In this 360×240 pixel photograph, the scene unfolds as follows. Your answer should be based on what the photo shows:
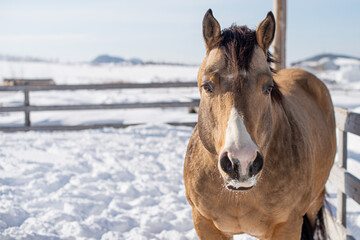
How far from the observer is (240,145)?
143 cm

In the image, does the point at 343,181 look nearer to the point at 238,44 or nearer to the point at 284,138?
the point at 284,138

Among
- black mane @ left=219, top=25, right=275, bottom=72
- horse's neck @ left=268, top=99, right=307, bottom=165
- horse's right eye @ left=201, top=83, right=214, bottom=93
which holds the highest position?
black mane @ left=219, top=25, right=275, bottom=72

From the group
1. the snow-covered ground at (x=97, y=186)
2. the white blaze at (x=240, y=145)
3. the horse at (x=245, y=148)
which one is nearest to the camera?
the white blaze at (x=240, y=145)

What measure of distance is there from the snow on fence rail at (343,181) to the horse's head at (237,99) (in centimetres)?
147

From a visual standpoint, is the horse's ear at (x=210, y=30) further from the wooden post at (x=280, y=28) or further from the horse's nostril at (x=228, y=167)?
the wooden post at (x=280, y=28)

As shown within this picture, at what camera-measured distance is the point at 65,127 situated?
27.1 ft

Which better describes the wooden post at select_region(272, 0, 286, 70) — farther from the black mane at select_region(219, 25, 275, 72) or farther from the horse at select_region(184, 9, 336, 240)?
the black mane at select_region(219, 25, 275, 72)

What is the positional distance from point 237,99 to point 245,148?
314 mm

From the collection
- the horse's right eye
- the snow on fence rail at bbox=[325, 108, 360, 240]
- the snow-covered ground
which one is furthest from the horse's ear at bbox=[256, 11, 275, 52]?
the snow-covered ground

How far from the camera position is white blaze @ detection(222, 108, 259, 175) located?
1.41 metres

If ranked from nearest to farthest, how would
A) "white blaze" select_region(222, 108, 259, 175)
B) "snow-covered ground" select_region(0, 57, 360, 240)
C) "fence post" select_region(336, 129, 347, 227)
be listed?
"white blaze" select_region(222, 108, 259, 175) < "fence post" select_region(336, 129, 347, 227) < "snow-covered ground" select_region(0, 57, 360, 240)

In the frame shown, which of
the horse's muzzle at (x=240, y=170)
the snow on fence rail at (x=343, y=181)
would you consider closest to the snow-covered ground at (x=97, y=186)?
the snow on fence rail at (x=343, y=181)

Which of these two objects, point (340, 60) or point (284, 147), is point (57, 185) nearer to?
point (284, 147)

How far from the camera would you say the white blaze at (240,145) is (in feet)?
4.62
